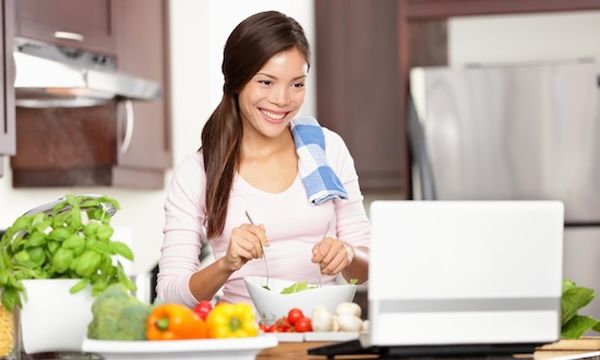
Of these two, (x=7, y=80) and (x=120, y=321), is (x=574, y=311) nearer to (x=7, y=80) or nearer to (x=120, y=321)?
(x=120, y=321)

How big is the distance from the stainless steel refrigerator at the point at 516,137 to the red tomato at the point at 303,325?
114 inches

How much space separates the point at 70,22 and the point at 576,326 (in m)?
2.36

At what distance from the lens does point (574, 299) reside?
210 cm

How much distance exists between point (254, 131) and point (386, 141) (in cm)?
292

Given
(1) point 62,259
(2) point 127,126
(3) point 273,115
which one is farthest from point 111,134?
(1) point 62,259

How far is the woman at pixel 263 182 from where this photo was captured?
246 centimetres

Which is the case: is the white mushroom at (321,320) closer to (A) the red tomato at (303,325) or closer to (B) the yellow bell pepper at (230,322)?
(A) the red tomato at (303,325)

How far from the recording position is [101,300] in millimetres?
1751

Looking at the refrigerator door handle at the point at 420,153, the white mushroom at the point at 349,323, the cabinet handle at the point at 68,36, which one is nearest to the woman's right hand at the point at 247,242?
the white mushroom at the point at 349,323

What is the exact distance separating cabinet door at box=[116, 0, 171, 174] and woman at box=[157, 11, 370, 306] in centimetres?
185

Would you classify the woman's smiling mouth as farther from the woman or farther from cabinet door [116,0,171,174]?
cabinet door [116,0,171,174]

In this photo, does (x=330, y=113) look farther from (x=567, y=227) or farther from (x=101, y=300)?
(x=101, y=300)

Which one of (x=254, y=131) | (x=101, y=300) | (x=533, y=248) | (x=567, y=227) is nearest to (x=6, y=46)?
(x=254, y=131)

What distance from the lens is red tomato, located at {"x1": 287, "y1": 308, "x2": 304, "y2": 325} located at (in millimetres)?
2080
